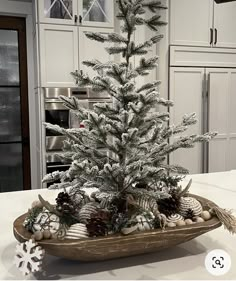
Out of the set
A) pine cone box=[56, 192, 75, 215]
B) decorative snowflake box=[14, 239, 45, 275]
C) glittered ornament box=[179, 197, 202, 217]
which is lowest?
decorative snowflake box=[14, 239, 45, 275]

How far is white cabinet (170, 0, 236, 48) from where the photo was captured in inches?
132

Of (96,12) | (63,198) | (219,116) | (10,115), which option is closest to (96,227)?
(63,198)

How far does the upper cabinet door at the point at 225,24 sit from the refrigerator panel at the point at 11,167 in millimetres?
2471

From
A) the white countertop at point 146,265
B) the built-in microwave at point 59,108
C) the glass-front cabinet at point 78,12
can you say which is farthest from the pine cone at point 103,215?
the glass-front cabinet at point 78,12

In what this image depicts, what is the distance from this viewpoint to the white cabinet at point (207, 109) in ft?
11.3

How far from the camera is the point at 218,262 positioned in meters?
0.80

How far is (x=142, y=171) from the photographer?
0.80m

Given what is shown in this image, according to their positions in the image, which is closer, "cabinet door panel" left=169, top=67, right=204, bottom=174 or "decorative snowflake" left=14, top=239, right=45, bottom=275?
"decorative snowflake" left=14, top=239, right=45, bottom=275

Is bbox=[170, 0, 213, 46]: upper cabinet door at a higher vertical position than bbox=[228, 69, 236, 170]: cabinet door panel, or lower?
higher

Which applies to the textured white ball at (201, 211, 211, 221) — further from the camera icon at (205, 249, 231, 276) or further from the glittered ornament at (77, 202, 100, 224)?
the glittered ornament at (77, 202, 100, 224)

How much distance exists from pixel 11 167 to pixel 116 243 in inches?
129

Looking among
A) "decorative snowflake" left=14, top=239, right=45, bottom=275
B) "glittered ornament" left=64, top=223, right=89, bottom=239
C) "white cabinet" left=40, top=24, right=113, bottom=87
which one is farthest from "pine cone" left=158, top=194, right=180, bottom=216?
"white cabinet" left=40, top=24, right=113, bottom=87

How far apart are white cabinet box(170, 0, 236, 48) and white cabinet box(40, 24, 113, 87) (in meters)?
0.76

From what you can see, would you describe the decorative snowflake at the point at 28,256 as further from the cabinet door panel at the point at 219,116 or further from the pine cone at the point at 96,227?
the cabinet door panel at the point at 219,116
